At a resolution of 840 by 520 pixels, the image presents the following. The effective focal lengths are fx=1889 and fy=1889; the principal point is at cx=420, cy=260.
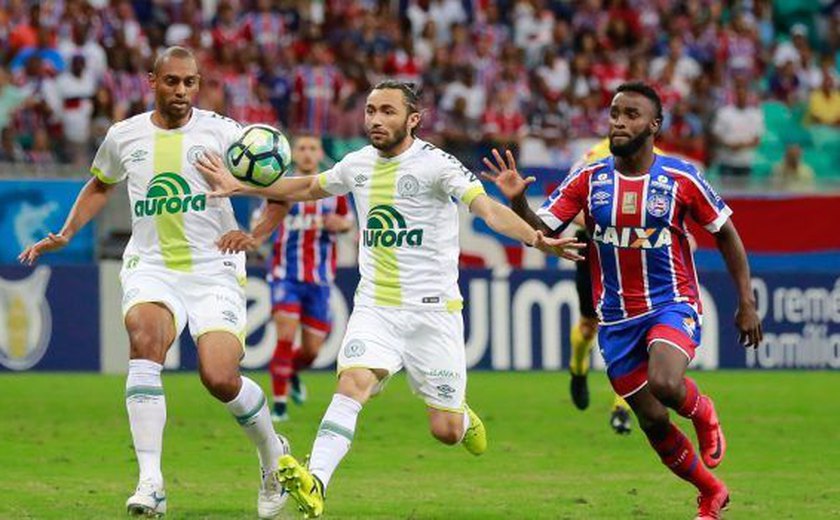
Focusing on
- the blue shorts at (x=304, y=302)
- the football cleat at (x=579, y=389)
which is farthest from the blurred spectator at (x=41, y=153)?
the football cleat at (x=579, y=389)

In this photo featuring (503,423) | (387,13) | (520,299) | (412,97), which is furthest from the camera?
(387,13)

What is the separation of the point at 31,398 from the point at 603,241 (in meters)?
9.19

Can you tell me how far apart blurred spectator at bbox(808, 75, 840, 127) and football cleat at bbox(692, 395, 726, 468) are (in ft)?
52.9

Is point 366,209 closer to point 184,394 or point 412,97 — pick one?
point 412,97

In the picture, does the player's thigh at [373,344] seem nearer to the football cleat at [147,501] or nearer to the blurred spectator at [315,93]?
the football cleat at [147,501]

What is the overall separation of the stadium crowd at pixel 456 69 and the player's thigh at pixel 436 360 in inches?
457

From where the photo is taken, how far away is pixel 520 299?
20625mm

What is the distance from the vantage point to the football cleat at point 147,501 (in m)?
9.53

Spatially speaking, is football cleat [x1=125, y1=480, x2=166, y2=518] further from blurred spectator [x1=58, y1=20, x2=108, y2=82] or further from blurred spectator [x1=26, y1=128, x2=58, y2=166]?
blurred spectator [x1=58, y1=20, x2=108, y2=82]

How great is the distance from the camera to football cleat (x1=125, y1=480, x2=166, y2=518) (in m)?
9.53

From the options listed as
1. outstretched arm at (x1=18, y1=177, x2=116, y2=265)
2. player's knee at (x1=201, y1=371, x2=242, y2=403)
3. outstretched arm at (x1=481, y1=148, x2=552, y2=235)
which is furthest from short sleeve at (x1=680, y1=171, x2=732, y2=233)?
outstretched arm at (x1=18, y1=177, x2=116, y2=265)

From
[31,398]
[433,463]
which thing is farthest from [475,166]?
[433,463]

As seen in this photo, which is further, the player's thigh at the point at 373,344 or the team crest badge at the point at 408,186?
the team crest badge at the point at 408,186

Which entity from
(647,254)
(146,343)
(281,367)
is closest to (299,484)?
(146,343)
